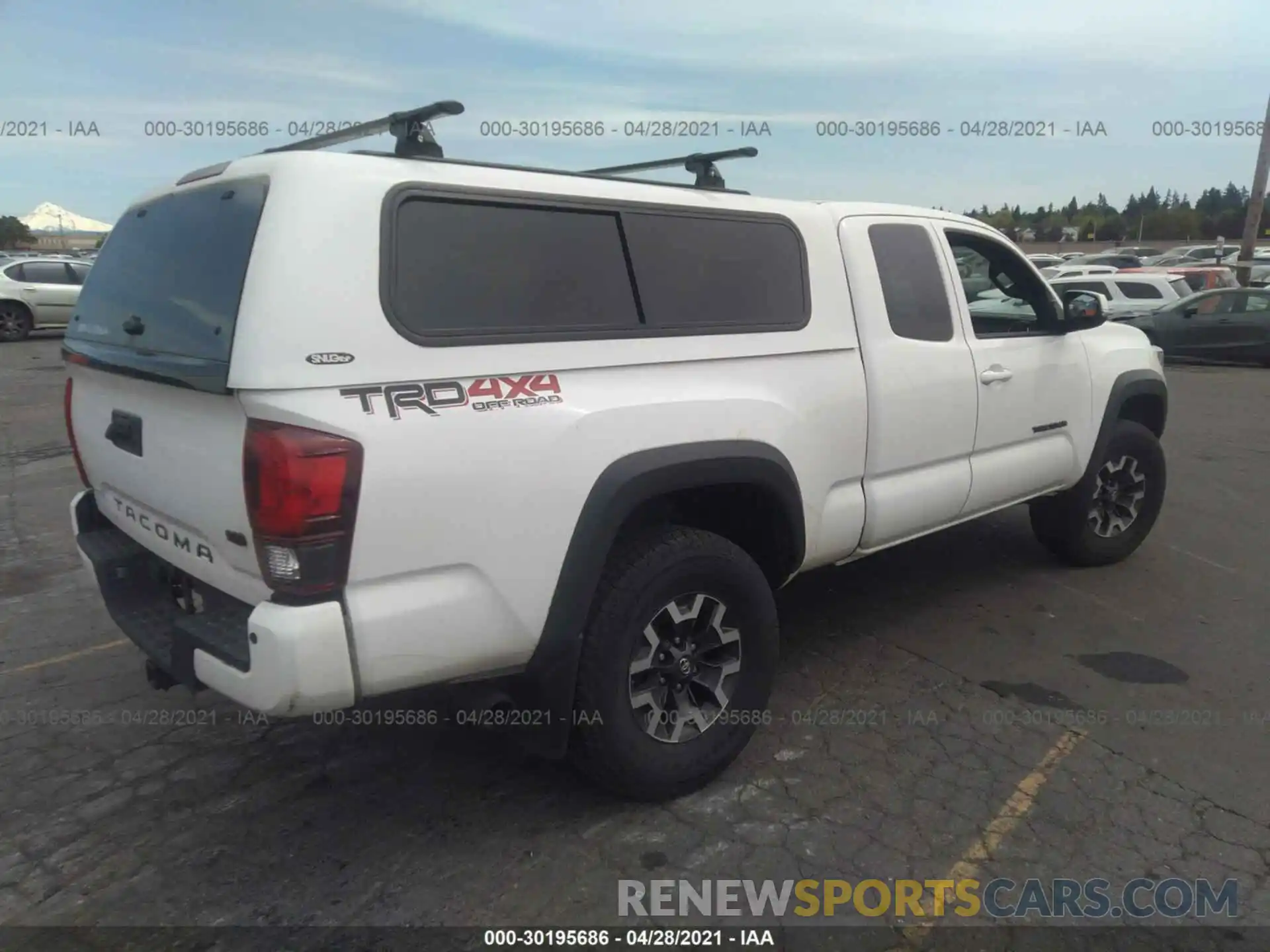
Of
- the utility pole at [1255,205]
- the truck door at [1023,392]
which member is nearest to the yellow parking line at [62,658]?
the truck door at [1023,392]

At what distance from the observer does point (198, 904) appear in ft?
8.87

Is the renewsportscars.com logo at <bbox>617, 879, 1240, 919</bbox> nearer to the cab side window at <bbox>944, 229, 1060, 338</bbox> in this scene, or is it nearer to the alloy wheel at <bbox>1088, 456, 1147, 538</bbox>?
the cab side window at <bbox>944, 229, 1060, 338</bbox>

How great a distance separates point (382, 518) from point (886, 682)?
2512mm

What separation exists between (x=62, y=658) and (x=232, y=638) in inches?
Result: 93.2

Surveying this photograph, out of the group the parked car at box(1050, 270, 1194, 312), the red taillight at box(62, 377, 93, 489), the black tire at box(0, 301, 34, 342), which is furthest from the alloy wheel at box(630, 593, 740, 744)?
the black tire at box(0, 301, 34, 342)

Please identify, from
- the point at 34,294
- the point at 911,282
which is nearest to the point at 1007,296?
the point at 911,282

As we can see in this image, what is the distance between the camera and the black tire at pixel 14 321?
18562 millimetres

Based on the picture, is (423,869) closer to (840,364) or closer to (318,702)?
(318,702)

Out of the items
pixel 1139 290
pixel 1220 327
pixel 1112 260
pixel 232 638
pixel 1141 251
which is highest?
pixel 1141 251

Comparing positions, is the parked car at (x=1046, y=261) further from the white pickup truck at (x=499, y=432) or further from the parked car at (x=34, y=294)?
the white pickup truck at (x=499, y=432)

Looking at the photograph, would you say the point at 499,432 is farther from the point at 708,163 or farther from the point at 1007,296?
the point at 1007,296

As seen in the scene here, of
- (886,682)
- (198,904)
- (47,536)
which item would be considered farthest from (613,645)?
(47,536)

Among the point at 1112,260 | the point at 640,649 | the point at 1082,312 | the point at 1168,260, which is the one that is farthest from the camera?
the point at 1168,260

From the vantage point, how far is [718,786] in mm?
3314
